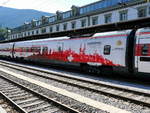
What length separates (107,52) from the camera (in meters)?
14.2

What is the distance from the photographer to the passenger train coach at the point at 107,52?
11916mm

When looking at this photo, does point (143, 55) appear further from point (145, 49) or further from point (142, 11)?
point (142, 11)

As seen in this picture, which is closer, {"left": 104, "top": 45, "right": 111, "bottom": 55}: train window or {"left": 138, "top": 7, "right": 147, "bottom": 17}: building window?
{"left": 104, "top": 45, "right": 111, "bottom": 55}: train window

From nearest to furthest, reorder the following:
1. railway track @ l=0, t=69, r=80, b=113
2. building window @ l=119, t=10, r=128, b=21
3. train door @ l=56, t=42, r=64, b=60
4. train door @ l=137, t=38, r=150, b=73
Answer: railway track @ l=0, t=69, r=80, b=113
train door @ l=137, t=38, r=150, b=73
train door @ l=56, t=42, r=64, b=60
building window @ l=119, t=10, r=128, b=21

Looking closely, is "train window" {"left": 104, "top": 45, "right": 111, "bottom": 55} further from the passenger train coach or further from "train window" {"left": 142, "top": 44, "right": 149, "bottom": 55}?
"train window" {"left": 142, "top": 44, "right": 149, "bottom": 55}

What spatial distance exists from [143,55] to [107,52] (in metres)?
3.01

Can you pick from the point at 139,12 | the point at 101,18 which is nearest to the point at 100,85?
the point at 139,12

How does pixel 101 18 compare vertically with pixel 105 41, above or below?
above

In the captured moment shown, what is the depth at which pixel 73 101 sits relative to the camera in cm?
888

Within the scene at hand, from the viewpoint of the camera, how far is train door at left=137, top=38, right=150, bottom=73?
37.9 ft

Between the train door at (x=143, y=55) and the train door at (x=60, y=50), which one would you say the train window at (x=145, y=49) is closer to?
the train door at (x=143, y=55)

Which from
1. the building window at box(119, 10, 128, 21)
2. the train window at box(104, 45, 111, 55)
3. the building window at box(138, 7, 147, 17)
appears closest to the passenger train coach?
the train window at box(104, 45, 111, 55)

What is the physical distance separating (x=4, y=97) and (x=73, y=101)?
3.45m

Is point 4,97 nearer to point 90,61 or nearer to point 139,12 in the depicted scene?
point 90,61
